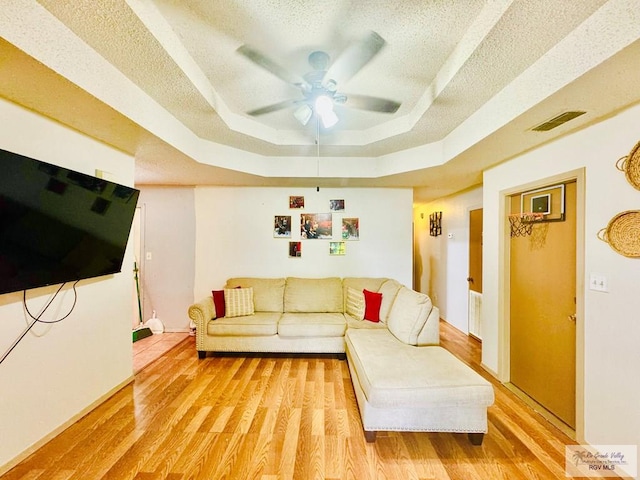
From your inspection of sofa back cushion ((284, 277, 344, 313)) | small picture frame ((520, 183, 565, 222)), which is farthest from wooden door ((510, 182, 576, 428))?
sofa back cushion ((284, 277, 344, 313))

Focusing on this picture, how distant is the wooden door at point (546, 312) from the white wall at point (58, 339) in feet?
12.8

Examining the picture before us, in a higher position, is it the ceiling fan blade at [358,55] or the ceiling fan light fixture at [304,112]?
the ceiling fan blade at [358,55]

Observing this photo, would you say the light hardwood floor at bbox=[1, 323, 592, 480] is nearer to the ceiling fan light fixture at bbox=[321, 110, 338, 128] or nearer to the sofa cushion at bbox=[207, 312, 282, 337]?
the sofa cushion at bbox=[207, 312, 282, 337]

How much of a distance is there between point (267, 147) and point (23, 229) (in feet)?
7.51

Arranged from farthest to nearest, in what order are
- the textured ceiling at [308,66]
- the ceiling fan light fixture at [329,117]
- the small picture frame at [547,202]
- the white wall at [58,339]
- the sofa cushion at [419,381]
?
the small picture frame at [547,202] < the ceiling fan light fixture at [329,117] < the sofa cushion at [419,381] < the white wall at [58,339] < the textured ceiling at [308,66]

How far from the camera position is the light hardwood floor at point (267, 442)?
1.68 meters

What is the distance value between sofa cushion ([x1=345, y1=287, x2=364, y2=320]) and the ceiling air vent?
8.09 feet

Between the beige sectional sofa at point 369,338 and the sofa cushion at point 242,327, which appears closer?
the beige sectional sofa at point 369,338

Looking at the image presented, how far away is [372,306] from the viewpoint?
11.2ft

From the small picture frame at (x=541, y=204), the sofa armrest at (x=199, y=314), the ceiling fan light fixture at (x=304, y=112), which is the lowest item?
the sofa armrest at (x=199, y=314)

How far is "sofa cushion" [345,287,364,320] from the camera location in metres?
3.48

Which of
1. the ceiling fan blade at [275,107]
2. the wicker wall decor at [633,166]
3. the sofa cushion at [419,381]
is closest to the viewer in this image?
the wicker wall decor at [633,166]

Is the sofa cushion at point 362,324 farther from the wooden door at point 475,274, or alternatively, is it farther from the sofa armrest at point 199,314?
the sofa armrest at point 199,314

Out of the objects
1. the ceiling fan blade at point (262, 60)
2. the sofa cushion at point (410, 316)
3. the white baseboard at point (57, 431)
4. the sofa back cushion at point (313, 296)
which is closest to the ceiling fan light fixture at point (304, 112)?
the ceiling fan blade at point (262, 60)
